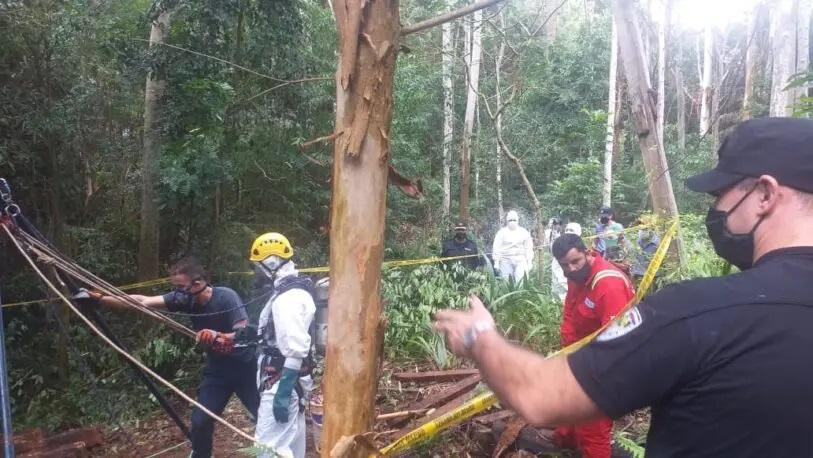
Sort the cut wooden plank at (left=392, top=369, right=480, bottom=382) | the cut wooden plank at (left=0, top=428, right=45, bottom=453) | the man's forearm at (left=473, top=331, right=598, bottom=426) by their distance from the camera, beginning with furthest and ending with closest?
the cut wooden plank at (left=392, top=369, right=480, bottom=382) → the cut wooden plank at (left=0, top=428, right=45, bottom=453) → the man's forearm at (left=473, top=331, right=598, bottom=426)

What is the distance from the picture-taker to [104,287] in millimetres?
3969

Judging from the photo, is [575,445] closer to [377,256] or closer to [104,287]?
[377,256]

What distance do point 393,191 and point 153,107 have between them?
6.15m

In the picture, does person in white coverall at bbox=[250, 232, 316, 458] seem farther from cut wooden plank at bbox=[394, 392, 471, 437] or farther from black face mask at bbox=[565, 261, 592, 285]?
black face mask at bbox=[565, 261, 592, 285]

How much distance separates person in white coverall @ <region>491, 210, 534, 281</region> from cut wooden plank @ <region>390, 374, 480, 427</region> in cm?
425

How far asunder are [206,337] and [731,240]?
371 centimetres

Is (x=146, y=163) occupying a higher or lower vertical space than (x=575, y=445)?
higher

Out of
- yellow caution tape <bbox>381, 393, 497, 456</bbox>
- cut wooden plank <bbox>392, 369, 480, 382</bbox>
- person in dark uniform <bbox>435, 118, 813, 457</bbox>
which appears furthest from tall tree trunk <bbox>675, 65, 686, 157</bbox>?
person in dark uniform <bbox>435, 118, 813, 457</bbox>

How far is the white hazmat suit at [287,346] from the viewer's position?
3762 mm

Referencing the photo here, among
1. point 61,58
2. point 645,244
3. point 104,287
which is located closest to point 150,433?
point 104,287

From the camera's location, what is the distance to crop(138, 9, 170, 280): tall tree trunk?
300 inches

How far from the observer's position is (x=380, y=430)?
14.2ft

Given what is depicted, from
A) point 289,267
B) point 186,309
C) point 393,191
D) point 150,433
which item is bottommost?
point 150,433

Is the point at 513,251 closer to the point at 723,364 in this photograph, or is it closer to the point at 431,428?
the point at 431,428
